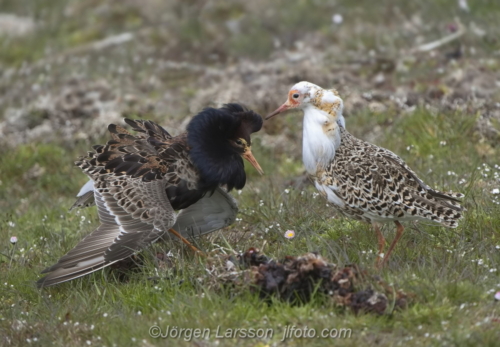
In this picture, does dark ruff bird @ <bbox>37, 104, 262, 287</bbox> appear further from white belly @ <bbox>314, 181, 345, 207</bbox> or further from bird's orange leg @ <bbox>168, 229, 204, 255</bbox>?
white belly @ <bbox>314, 181, 345, 207</bbox>

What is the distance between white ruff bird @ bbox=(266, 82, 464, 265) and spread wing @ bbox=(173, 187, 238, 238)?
1.11 metres

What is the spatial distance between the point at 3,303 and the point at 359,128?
609cm

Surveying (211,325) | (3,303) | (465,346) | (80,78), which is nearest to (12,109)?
(80,78)

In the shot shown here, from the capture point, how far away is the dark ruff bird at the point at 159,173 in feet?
24.6

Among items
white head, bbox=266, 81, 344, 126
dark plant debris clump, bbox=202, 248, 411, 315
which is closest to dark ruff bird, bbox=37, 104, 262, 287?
white head, bbox=266, 81, 344, 126

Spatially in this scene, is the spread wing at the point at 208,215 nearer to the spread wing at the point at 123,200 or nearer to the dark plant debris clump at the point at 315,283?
the spread wing at the point at 123,200

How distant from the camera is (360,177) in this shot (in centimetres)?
720

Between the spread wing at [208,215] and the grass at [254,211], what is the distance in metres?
0.18

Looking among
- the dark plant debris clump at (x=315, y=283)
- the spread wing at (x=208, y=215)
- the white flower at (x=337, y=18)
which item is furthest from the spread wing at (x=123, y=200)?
the white flower at (x=337, y=18)

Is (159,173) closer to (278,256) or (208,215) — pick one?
(208,215)

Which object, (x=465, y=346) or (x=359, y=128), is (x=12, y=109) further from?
(x=465, y=346)

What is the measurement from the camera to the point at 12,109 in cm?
1359

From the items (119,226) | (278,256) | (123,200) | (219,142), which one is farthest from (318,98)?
(119,226)

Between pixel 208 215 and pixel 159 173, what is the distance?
0.76 meters
